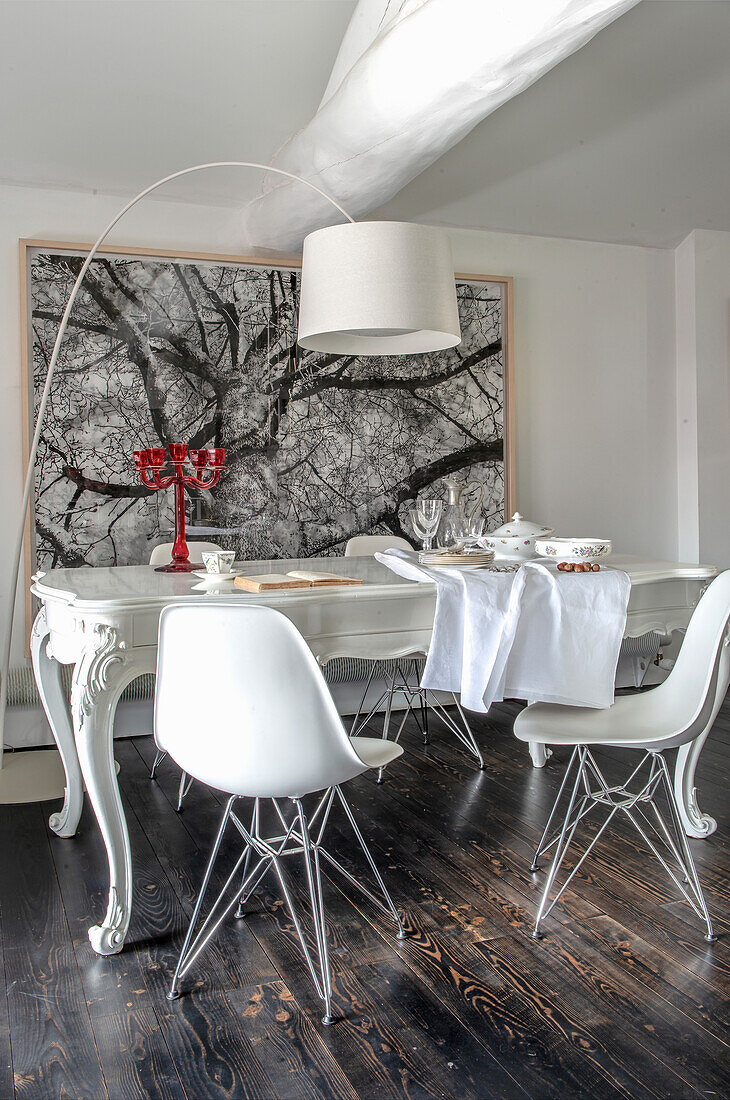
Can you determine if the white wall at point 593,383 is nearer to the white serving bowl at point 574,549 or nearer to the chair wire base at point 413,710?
the chair wire base at point 413,710

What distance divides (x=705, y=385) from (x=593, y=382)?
2.06 feet

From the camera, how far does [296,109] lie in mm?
3568

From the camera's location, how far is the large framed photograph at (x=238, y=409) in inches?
148

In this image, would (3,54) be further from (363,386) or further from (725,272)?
(725,272)

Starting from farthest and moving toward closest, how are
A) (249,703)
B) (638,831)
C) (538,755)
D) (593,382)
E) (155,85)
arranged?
1. (593,382)
2. (155,85)
3. (538,755)
4. (638,831)
5. (249,703)

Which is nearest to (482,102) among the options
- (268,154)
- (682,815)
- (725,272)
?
(268,154)

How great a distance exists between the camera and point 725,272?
483 centimetres

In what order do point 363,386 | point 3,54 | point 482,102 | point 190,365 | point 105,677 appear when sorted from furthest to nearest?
point 363,386 < point 190,365 < point 3,54 < point 482,102 < point 105,677

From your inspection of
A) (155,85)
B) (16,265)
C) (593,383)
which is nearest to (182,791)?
(16,265)

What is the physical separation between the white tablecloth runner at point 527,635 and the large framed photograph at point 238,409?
188 cm

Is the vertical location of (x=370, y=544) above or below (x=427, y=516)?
below

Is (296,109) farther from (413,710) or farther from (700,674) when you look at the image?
(700,674)

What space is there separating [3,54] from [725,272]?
3.69 m

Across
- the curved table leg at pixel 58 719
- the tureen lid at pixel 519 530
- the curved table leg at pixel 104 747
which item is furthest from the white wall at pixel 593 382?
the curved table leg at pixel 104 747
